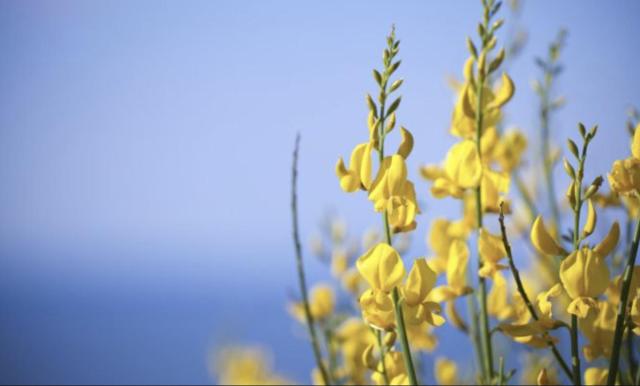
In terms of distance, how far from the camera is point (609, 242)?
17.8 inches

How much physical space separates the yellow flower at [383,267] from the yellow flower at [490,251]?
0.10 metres

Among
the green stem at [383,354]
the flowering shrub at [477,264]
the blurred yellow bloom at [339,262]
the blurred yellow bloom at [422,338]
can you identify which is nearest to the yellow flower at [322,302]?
the blurred yellow bloom at [339,262]

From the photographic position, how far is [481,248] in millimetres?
507

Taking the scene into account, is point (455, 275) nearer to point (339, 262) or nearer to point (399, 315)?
point (399, 315)

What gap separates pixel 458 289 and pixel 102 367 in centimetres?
180

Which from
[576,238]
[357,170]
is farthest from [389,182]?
[576,238]

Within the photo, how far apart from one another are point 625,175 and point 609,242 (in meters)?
0.05

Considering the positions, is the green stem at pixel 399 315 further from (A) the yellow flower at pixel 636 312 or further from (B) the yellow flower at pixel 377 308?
(A) the yellow flower at pixel 636 312

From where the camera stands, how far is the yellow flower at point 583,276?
1.42 feet

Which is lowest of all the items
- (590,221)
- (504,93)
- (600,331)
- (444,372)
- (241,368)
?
(241,368)

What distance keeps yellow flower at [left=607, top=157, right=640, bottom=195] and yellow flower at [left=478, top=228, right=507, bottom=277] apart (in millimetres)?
101

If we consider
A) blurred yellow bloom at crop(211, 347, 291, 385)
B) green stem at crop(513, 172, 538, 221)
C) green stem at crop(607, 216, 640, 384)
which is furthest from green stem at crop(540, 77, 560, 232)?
A: blurred yellow bloom at crop(211, 347, 291, 385)

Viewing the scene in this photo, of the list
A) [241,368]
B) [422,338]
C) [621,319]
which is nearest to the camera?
[621,319]

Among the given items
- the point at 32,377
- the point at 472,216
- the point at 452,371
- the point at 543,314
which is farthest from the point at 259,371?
the point at 543,314
